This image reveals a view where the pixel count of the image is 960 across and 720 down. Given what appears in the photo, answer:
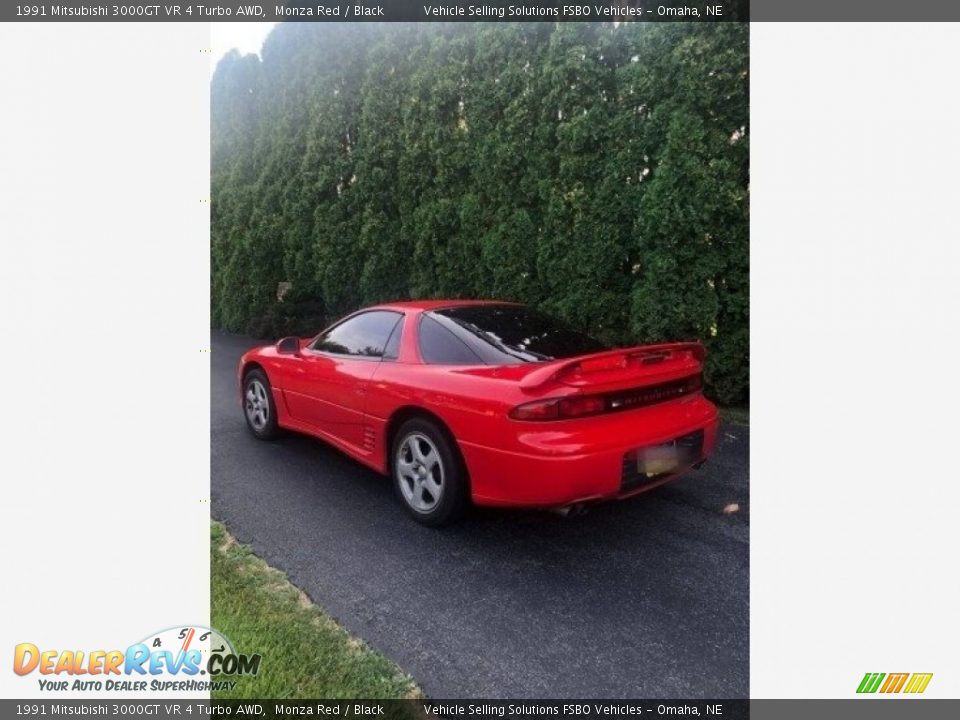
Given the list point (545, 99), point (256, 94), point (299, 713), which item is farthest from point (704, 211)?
point (256, 94)

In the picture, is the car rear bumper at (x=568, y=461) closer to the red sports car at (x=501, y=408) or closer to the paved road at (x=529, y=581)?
the red sports car at (x=501, y=408)

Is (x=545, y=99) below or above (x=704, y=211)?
above

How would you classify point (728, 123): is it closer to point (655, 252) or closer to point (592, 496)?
point (655, 252)

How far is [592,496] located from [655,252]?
333 cm

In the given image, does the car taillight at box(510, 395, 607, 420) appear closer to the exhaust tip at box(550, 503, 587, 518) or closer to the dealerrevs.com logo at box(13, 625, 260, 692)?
the exhaust tip at box(550, 503, 587, 518)

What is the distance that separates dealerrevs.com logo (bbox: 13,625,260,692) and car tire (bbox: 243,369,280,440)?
9.84 ft

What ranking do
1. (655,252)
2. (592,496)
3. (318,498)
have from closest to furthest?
(592,496) < (318,498) < (655,252)

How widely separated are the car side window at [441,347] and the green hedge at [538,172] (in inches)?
106

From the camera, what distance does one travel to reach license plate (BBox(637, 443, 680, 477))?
114 inches

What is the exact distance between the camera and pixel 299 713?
197 cm

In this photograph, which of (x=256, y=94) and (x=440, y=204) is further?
(x=256, y=94)

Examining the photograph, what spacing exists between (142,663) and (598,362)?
221cm

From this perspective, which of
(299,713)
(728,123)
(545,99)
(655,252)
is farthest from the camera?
(545,99)
